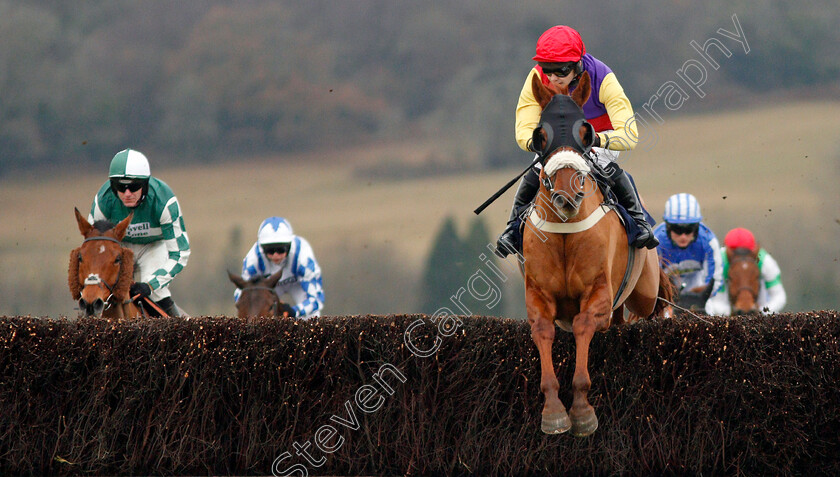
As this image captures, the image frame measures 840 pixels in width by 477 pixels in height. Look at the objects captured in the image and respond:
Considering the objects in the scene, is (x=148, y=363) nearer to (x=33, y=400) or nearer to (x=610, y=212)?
(x=33, y=400)

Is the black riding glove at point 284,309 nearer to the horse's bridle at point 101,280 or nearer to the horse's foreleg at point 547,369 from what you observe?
the horse's bridle at point 101,280

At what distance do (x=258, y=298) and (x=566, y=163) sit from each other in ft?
15.4

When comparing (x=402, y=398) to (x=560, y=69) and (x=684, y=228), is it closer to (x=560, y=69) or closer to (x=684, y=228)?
(x=560, y=69)

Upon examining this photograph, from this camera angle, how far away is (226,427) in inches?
233

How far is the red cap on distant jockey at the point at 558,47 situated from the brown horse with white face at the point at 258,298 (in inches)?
163

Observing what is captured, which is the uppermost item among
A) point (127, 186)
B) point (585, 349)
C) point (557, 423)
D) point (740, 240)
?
point (740, 240)

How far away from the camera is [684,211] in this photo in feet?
32.5

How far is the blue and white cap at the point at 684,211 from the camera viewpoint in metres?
9.91

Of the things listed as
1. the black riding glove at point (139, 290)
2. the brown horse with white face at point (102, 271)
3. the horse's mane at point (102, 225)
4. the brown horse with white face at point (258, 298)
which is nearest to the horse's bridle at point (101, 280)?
the brown horse with white face at point (102, 271)

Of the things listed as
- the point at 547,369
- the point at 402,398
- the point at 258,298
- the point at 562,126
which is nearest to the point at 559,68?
the point at 562,126

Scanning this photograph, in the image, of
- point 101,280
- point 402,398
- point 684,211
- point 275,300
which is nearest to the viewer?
point 402,398

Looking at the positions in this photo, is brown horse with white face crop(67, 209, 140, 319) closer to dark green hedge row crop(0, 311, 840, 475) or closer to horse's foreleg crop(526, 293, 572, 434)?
dark green hedge row crop(0, 311, 840, 475)

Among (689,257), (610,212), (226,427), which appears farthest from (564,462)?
(689,257)

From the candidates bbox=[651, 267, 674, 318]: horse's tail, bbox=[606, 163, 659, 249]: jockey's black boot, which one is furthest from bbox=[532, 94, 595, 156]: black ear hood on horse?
bbox=[651, 267, 674, 318]: horse's tail
